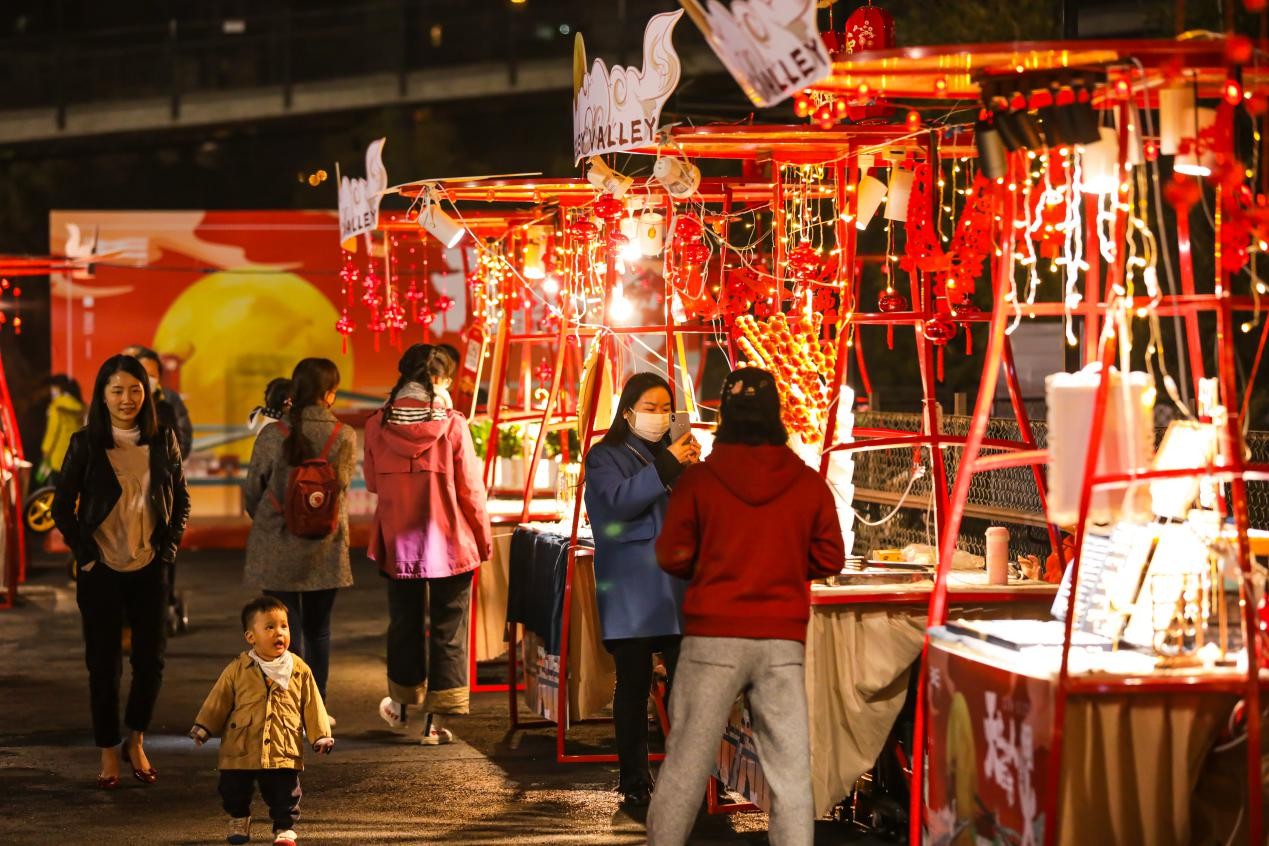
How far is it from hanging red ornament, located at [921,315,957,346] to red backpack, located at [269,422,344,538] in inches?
118

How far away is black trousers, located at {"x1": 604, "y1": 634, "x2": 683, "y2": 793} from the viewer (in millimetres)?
7035

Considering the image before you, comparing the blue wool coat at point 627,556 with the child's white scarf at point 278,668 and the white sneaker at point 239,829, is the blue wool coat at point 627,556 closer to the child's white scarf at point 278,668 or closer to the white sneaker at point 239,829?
the child's white scarf at point 278,668

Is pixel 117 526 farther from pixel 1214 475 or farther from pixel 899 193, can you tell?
pixel 1214 475

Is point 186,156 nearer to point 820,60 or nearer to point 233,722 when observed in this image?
point 233,722

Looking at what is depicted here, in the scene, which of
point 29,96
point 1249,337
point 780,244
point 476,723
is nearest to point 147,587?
point 476,723

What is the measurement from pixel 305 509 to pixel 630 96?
2.58 metres

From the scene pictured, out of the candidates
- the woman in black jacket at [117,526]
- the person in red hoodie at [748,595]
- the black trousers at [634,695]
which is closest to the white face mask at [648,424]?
the black trousers at [634,695]

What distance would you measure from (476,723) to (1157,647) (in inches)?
197

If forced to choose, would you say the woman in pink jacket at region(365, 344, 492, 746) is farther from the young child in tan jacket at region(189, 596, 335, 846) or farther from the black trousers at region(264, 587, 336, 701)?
the young child in tan jacket at region(189, 596, 335, 846)

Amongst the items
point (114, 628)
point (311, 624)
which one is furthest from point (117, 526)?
point (311, 624)

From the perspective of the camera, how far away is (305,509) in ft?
26.5

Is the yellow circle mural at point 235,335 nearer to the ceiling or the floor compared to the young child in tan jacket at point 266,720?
nearer to the ceiling

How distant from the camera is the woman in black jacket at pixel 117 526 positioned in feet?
24.6

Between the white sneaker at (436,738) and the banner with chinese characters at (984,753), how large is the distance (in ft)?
11.8
